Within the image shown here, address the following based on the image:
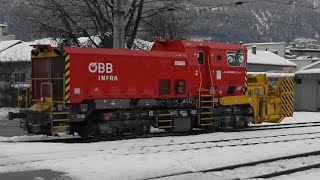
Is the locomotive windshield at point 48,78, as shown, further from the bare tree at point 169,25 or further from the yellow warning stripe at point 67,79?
the bare tree at point 169,25

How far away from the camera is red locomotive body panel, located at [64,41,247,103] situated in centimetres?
1588

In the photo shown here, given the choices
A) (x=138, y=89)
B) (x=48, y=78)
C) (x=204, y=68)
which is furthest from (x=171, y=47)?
(x=48, y=78)

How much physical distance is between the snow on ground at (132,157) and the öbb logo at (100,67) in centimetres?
255

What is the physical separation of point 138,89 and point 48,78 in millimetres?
3148

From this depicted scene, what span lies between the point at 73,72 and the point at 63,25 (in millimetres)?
14841

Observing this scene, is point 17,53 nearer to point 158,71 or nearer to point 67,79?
point 158,71

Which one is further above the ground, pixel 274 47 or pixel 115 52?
pixel 274 47

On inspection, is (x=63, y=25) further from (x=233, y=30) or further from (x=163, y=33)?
(x=233, y=30)

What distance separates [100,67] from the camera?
16.3m

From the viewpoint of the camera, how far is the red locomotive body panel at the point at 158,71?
15.9 meters

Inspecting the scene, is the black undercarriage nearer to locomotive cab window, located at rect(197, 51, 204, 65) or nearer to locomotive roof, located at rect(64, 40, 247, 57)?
locomotive cab window, located at rect(197, 51, 204, 65)

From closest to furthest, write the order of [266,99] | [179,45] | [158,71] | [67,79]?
[67,79] → [158,71] → [179,45] → [266,99]

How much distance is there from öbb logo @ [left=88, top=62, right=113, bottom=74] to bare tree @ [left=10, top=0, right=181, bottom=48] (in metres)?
12.3

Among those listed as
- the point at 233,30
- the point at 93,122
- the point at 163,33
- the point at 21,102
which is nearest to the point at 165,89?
the point at 93,122
